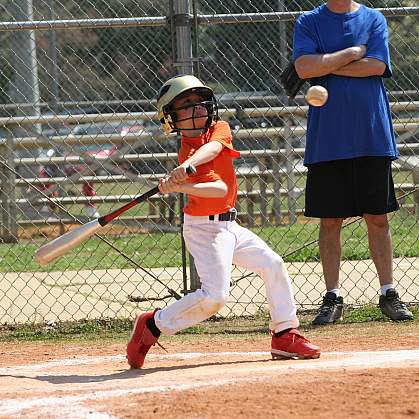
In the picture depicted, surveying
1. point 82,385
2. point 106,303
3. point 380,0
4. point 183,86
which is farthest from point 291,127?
point 82,385

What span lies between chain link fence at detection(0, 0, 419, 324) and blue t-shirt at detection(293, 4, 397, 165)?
680 millimetres

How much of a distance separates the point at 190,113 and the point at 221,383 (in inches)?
60.2

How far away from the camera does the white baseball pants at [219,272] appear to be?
5.01 m

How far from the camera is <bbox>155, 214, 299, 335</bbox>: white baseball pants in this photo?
501cm

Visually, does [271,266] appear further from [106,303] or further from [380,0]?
[380,0]

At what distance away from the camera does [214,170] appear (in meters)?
5.18

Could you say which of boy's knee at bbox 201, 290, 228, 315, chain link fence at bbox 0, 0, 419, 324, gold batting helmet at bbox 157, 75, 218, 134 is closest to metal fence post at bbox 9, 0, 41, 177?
Answer: chain link fence at bbox 0, 0, 419, 324

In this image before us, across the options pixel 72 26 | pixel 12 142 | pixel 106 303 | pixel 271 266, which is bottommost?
pixel 106 303

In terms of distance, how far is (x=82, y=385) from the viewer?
4.63 meters

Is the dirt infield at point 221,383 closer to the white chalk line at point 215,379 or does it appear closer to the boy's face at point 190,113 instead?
the white chalk line at point 215,379

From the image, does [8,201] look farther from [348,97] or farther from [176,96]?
[176,96]

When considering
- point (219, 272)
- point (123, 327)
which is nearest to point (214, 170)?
point (219, 272)

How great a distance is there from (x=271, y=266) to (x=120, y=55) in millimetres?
9308

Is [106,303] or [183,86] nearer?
[183,86]
